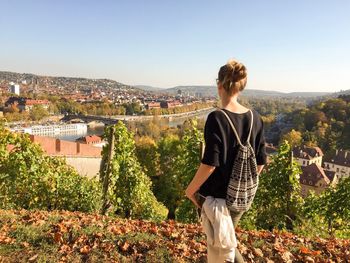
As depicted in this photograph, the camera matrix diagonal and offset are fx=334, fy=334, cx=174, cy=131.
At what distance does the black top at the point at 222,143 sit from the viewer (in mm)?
2555

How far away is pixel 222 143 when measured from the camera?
2582 mm

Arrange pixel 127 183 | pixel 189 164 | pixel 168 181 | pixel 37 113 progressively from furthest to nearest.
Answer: pixel 37 113
pixel 168 181
pixel 189 164
pixel 127 183

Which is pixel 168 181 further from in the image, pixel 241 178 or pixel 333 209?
pixel 241 178

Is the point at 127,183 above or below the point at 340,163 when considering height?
above

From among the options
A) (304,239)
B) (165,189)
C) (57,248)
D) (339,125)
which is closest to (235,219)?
(57,248)

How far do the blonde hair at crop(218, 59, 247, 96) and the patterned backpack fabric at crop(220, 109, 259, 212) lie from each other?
28cm

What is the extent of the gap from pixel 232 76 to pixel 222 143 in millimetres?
532

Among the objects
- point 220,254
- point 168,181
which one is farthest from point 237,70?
point 168,181

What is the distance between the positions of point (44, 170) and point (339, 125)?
74.6m

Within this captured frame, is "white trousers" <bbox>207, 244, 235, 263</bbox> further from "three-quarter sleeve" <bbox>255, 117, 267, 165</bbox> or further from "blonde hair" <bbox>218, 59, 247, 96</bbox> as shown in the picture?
"blonde hair" <bbox>218, 59, 247, 96</bbox>

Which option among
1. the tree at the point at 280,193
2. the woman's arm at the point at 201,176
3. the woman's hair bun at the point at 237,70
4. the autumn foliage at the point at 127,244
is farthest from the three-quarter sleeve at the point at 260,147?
the tree at the point at 280,193

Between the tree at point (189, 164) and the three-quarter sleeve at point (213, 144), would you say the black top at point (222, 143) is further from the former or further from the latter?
the tree at point (189, 164)

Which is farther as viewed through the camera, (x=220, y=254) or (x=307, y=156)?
(x=307, y=156)

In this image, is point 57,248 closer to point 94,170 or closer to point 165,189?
point 94,170
